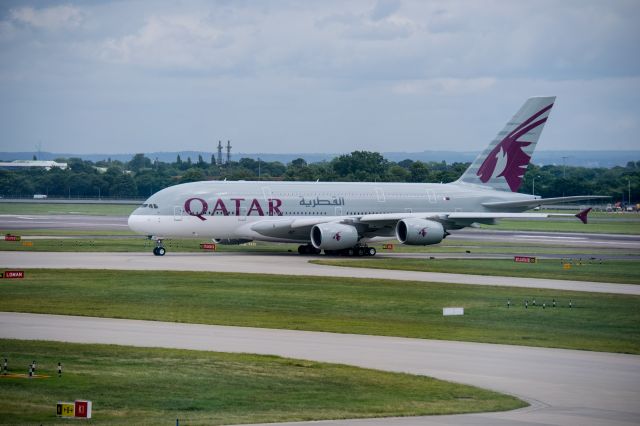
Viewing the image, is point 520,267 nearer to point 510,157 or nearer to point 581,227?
point 510,157

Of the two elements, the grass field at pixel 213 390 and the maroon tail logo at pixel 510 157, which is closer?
the grass field at pixel 213 390

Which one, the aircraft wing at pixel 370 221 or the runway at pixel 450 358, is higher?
the aircraft wing at pixel 370 221

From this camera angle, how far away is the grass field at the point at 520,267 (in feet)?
223

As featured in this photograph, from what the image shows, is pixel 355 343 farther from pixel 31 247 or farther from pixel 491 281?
pixel 31 247

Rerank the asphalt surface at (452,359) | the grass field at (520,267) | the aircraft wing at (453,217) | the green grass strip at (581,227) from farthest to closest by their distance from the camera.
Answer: the green grass strip at (581,227) < the aircraft wing at (453,217) < the grass field at (520,267) < the asphalt surface at (452,359)

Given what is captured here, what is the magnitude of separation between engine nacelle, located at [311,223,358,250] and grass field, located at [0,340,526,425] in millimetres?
42014

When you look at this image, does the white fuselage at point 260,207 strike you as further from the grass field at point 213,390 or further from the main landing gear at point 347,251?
the grass field at point 213,390

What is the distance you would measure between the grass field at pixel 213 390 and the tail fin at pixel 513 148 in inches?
2342

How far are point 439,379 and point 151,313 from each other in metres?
18.3

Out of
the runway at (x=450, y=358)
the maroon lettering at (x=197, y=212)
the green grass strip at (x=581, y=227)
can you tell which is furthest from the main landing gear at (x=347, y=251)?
the runway at (x=450, y=358)

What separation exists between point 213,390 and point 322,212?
174 feet

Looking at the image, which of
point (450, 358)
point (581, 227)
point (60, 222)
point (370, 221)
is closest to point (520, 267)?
point (370, 221)

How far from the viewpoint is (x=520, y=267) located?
240ft

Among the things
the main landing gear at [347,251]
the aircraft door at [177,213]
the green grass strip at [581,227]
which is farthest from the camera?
the green grass strip at [581,227]
